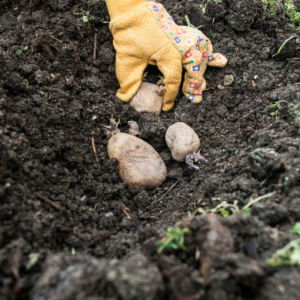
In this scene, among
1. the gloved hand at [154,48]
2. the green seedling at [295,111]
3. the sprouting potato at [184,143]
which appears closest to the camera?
the green seedling at [295,111]

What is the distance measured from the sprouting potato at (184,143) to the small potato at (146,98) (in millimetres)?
473

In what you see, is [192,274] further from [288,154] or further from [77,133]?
[77,133]

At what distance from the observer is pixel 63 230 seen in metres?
2.00

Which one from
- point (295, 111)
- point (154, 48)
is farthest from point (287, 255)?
point (154, 48)

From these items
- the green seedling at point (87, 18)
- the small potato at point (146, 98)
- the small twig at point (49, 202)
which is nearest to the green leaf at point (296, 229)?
the small twig at point (49, 202)

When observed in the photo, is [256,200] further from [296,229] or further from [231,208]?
[296,229]

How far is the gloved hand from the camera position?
3.03m

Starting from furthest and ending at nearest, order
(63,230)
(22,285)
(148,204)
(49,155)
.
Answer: (148,204), (49,155), (63,230), (22,285)

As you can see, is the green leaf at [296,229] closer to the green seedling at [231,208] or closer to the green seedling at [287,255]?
the green seedling at [287,255]

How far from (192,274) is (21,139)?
1.73m

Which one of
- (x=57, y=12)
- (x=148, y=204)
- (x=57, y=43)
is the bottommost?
(x=148, y=204)

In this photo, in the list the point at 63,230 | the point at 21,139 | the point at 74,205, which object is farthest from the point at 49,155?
the point at 63,230

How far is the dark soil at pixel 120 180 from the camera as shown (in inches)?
58.2

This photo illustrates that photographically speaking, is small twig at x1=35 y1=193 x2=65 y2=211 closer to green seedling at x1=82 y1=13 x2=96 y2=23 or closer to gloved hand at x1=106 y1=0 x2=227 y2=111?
gloved hand at x1=106 y1=0 x2=227 y2=111
